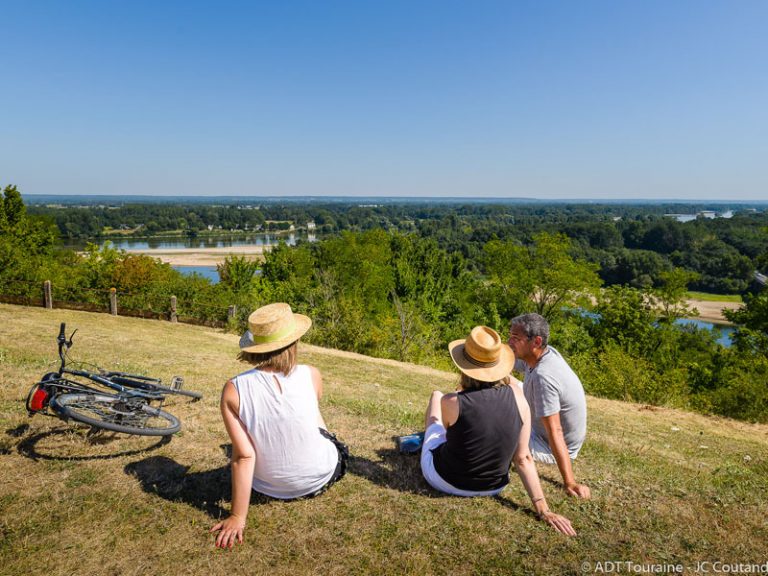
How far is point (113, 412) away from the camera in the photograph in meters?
5.30

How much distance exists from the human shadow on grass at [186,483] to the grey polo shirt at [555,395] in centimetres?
276

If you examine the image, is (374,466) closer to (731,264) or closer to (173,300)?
(173,300)

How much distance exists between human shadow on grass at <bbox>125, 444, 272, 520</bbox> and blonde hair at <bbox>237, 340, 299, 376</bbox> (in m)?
1.35

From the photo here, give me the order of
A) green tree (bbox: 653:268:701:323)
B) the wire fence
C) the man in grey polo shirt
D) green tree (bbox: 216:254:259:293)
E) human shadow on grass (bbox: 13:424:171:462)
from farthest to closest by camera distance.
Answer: green tree (bbox: 216:254:259:293) < green tree (bbox: 653:268:701:323) < the wire fence < human shadow on grass (bbox: 13:424:171:462) < the man in grey polo shirt

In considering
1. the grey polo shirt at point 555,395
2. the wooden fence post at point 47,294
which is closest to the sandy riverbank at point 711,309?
the grey polo shirt at point 555,395

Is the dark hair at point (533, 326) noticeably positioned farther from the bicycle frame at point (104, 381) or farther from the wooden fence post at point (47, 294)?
the wooden fence post at point (47, 294)

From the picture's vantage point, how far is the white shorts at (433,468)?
4.32m

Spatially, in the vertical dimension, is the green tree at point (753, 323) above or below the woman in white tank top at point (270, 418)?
below

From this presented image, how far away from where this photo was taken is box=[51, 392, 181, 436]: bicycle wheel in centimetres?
487

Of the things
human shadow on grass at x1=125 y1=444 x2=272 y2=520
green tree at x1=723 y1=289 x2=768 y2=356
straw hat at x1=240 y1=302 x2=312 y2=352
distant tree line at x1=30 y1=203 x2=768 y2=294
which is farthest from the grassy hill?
distant tree line at x1=30 y1=203 x2=768 y2=294

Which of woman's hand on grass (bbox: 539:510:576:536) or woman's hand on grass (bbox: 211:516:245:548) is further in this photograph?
woman's hand on grass (bbox: 539:510:576:536)

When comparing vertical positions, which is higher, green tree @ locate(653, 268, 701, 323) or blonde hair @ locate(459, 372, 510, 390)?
blonde hair @ locate(459, 372, 510, 390)

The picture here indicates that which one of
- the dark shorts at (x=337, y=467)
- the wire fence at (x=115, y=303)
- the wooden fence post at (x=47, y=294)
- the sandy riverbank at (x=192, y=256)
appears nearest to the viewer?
the dark shorts at (x=337, y=467)

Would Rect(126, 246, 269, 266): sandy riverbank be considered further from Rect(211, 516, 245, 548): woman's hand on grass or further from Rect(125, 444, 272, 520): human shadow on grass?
Rect(211, 516, 245, 548): woman's hand on grass
